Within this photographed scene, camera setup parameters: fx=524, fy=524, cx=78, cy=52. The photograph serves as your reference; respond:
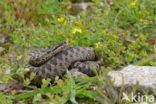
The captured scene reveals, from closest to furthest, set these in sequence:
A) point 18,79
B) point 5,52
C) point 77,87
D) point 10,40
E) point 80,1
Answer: point 77,87
point 18,79
point 5,52
point 10,40
point 80,1

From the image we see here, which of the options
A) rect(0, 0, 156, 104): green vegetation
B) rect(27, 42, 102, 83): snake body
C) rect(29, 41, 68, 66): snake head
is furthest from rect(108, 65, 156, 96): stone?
A: rect(29, 41, 68, 66): snake head

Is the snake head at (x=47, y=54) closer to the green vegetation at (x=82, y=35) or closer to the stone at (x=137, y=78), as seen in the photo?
the green vegetation at (x=82, y=35)

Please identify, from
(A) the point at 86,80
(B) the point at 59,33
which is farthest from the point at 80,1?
(A) the point at 86,80

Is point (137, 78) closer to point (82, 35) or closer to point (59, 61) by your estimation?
point (59, 61)

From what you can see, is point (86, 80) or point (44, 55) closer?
point (86, 80)

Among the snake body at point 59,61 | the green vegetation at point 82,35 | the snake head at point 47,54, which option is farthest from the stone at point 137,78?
the snake head at point 47,54

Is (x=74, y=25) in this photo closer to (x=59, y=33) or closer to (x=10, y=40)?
(x=59, y=33)

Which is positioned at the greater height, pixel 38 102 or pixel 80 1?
pixel 80 1

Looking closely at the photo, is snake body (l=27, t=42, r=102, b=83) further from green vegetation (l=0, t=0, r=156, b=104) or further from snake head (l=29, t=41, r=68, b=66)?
green vegetation (l=0, t=0, r=156, b=104)
